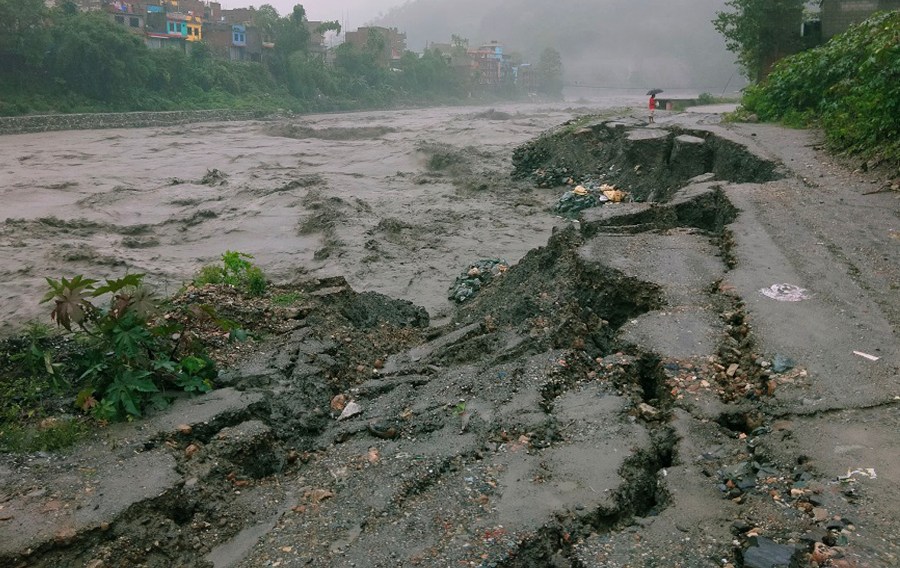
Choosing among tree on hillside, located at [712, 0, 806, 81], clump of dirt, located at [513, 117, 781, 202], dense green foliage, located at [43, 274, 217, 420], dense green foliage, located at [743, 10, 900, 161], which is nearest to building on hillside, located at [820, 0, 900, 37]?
tree on hillside, located at [712, 0, 806, 81]

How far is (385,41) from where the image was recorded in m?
62.6

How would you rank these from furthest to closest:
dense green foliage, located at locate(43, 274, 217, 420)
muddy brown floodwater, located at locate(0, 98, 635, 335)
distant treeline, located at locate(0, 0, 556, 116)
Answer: distant treeline, located at locate(0, 0, 556, 116)
muddy brown floodwater, located at locate(0, 98, 635, 335)
dense green foliage, located at locate(43, 274, 217, 420)

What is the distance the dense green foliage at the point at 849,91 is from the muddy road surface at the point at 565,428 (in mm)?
1662

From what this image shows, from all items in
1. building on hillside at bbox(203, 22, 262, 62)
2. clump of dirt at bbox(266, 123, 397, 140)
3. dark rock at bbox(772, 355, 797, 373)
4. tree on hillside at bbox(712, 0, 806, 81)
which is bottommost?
dark rock at bbox(772, 355, 797, 373)

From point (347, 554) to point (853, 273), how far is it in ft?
14.4

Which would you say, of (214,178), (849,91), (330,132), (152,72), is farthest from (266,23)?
(849,91)

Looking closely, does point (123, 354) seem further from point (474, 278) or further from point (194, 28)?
point (194, 28)

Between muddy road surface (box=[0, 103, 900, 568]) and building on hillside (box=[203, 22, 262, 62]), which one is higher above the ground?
building on hillside (box=[203, 22, 262, 62])

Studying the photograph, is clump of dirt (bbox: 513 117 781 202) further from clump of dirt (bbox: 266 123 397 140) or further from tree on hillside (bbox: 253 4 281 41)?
tree on hillside (bbox: 253 4 281 41)

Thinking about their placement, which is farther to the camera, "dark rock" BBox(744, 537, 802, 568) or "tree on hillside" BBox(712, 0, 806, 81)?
"tree on hillside" BBox(712, 0, 806, 81)

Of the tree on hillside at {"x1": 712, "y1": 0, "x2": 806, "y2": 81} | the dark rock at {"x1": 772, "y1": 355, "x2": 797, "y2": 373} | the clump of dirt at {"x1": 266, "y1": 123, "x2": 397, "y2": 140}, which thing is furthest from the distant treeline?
the dark rock at {"x1": 772, "y1": 355, "x2": 797, "y2": 373}

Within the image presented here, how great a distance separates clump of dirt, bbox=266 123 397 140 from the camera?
28.5 meters

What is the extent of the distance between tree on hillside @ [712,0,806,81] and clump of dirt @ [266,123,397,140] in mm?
13172

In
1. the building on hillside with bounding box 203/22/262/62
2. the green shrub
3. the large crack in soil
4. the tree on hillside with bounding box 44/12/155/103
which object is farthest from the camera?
the building on hillside with bounding box 203/22/262/62
